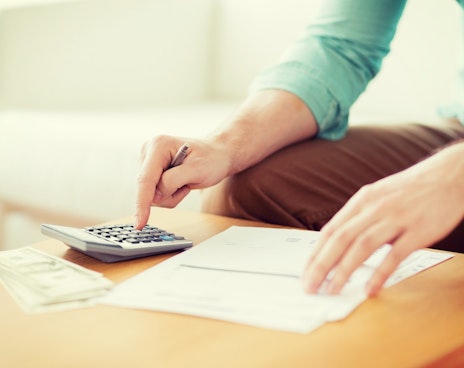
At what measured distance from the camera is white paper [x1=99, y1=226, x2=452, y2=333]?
583 mm

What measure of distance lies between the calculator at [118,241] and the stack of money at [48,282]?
0.10 feet

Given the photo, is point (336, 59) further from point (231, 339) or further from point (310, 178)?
point (231, 339)

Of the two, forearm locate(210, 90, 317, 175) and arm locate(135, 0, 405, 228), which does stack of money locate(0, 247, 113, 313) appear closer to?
arm locate(135, 0, 405, 228)

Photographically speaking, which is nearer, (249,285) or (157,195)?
(249,285)

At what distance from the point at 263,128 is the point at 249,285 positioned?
1.31 ft

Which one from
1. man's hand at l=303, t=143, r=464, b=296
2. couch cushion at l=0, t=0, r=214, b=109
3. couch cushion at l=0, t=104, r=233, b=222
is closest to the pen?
man's hand at l=303, t=143, r=464, b=296

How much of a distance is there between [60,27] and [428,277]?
1.45 m

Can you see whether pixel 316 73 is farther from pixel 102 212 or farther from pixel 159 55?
pixel 159 55

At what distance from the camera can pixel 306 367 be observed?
50 cm

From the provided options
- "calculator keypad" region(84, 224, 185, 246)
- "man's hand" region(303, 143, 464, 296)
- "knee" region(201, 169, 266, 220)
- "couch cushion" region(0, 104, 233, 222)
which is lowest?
"couch cushion" region(0, 104, 233, 222)

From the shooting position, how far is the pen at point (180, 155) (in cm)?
85

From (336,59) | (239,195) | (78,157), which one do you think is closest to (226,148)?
(239,195)

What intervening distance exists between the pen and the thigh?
5.2 inches

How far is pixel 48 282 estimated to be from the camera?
65 centimetres
